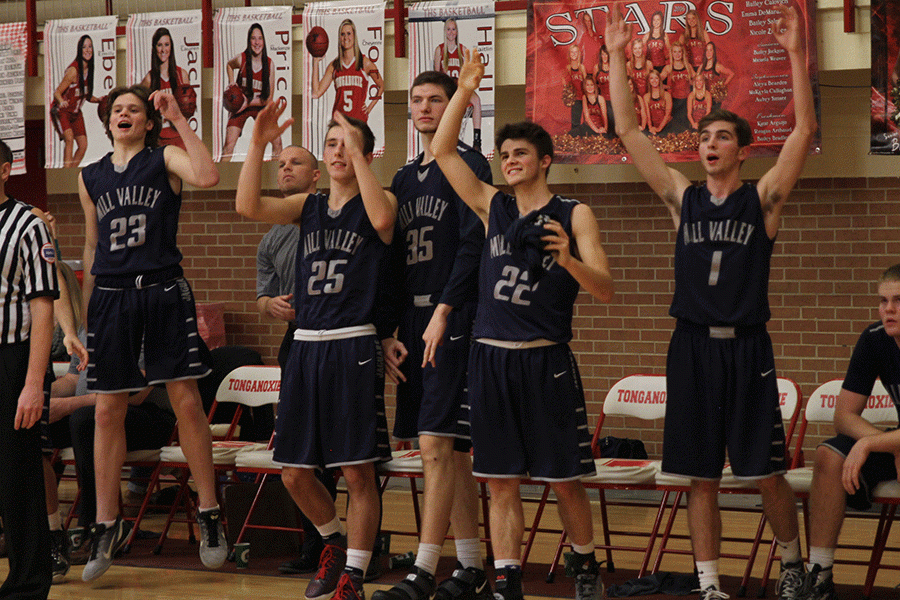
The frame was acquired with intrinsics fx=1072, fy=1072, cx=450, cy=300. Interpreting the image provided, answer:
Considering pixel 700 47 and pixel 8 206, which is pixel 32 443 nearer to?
pixel 8 206

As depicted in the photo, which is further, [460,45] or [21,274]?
[460,45]

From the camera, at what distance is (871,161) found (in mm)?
7316

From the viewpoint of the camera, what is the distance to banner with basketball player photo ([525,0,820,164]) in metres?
6.41

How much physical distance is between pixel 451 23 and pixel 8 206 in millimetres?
3469

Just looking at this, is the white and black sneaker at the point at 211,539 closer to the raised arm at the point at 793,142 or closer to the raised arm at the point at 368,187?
the raised arm at the point at 368,187

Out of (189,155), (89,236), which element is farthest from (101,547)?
(189,155)

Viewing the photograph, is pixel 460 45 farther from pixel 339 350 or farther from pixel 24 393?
pixel 24 393

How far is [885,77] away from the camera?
20.2 feet

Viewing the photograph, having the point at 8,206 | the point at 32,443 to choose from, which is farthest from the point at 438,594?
the point at 8,206

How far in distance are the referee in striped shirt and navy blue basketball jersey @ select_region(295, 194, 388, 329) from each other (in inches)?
40.2

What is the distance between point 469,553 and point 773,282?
4.03 m

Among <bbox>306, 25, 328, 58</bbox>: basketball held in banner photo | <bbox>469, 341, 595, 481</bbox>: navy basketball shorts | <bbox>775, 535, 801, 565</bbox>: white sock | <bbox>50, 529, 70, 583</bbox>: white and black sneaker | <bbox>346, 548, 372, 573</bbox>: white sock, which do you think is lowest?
<bbox>50, 529, 70, 583</bbox>: white and black sneaker

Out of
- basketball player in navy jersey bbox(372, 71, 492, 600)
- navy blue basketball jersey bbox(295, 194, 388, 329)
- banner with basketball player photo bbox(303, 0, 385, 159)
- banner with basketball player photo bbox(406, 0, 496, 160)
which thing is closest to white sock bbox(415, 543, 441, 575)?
basketball player in navy jersey bbox(372, 71, 492, 600)

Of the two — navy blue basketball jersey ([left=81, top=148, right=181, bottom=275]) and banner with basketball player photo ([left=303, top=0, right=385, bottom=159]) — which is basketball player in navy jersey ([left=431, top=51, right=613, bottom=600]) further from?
banner with basketball player photo ([left=303, top=0, right=385, bottom=159])
